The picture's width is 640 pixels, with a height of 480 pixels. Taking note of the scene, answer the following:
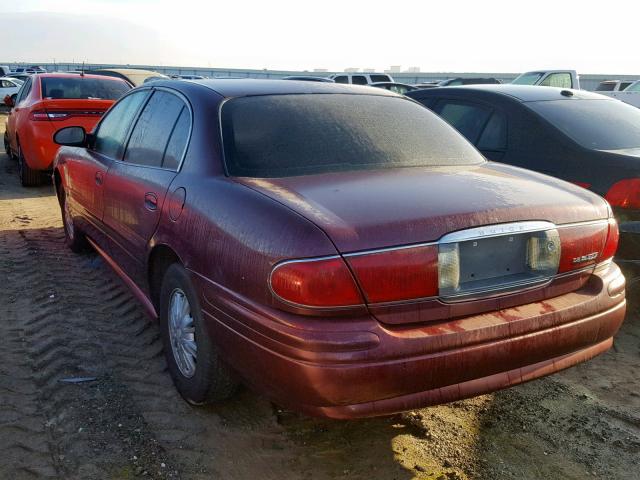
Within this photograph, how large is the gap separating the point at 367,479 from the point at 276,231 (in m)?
1.14

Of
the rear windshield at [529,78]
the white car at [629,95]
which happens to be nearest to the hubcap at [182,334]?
the rear windshield at [529,78]

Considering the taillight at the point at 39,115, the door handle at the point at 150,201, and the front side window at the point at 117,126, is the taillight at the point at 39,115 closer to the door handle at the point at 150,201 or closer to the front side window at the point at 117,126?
the front side window at the point at 117,126

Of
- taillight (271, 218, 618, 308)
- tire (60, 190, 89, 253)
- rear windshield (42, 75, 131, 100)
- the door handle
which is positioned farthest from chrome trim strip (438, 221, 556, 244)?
rear windshield (42, 75, 131, 100)

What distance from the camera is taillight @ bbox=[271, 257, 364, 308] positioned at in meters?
2.12

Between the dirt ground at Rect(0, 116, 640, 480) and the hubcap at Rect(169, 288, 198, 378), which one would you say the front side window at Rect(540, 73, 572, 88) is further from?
the hubcap at Rect(169, 288, 198, 378)

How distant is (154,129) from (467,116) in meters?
2.86

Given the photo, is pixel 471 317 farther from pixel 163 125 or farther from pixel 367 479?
pixel 163 125

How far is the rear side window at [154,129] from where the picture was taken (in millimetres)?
3373

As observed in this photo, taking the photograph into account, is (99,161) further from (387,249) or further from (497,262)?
(497,262)

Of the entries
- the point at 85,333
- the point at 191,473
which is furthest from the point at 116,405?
the point at 85,333

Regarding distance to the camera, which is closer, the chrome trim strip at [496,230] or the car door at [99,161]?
the chrome trim strip at [496,230]

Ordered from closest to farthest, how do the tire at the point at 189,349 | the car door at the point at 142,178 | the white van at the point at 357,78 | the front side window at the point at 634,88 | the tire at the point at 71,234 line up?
the tire at the point at 189,349 → the car door at the point at 142,178 → the tire at the point at 71,234 → the front side window at the point at 634,88 → the white van at the point at 357,78

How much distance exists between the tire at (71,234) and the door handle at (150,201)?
84.5 inches

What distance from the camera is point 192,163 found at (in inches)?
116
